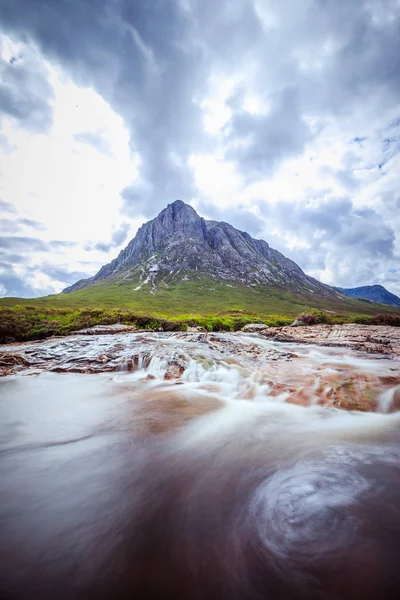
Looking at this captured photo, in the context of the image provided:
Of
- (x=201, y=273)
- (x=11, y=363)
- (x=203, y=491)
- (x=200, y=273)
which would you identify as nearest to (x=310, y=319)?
(x=11, y=363)

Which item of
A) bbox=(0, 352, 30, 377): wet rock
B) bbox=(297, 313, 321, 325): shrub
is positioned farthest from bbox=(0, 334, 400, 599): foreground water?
bbox=(297, 313, 321, 325): shrub

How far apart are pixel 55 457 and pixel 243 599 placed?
401 cm

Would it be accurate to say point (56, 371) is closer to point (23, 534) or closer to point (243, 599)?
point (23, 534)

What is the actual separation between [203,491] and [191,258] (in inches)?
5636

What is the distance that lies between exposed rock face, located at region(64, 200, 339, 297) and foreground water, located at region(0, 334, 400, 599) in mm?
107054

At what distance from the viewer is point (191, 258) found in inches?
5674

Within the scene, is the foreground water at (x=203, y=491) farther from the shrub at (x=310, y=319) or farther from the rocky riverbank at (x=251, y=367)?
the shrub at (x=310, y=319)

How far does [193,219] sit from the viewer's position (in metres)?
174

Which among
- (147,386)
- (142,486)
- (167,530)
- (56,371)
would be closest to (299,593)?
(167,530)

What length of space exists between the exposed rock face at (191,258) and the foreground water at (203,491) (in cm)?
10705

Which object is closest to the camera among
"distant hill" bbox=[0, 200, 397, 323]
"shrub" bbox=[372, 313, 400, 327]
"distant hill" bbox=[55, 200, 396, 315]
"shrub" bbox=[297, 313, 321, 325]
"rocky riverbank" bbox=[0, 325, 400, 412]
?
"rocky riverbank" bbox=[0, 325, 400, 412]

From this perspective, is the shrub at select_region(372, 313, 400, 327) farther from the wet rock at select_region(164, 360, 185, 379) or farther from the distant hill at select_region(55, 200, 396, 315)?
the distant hill at select_region(55, 200, 396, 315)

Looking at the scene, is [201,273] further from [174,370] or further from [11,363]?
[174,370]

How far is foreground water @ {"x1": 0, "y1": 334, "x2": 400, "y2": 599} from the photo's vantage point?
2367 millimetres
